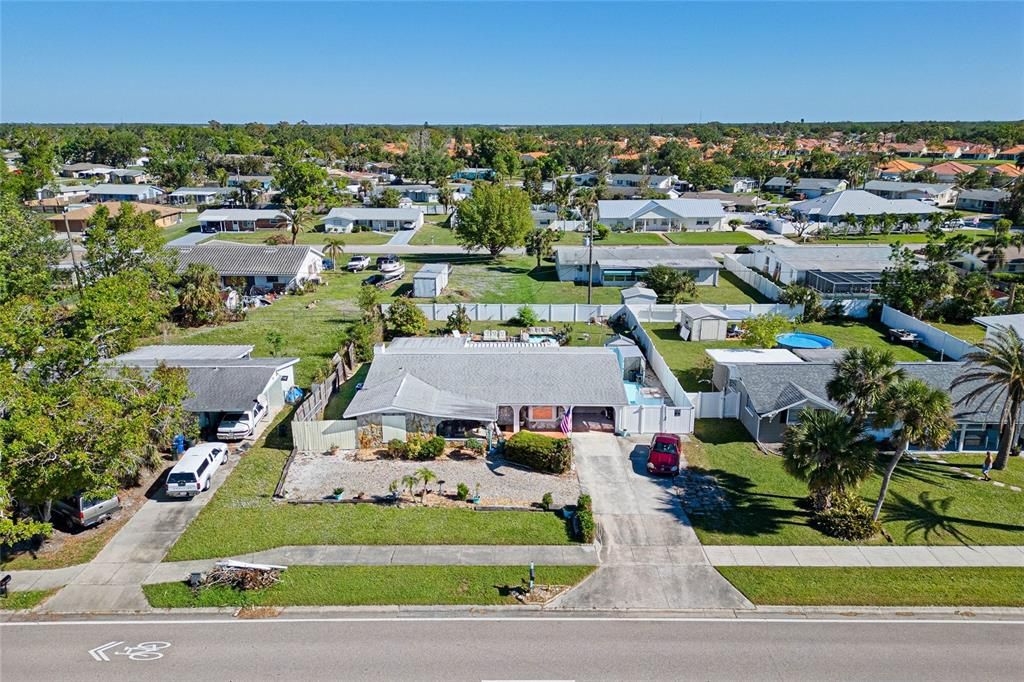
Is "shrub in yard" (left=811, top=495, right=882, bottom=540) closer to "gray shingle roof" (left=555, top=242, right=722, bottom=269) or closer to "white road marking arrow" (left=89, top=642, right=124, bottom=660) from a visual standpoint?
"white road marking arrow" (left=89, top=642, right=124, bottom=660)

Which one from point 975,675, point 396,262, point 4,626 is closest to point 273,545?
point 4,626

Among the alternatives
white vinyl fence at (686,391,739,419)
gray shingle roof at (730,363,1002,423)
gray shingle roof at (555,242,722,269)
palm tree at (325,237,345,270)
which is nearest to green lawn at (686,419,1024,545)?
gray shingle roof at (730,363,1002,423)

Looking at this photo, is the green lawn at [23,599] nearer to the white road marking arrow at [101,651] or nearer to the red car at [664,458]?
the white road marking arrow at [101,651]

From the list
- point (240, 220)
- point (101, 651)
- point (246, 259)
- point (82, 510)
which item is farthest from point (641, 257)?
point (240, 220)

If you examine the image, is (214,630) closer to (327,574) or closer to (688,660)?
(327,574)

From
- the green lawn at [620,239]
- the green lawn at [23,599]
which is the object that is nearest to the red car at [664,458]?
the green lawn at [23,599]

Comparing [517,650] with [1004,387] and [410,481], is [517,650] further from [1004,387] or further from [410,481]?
[1004,387]

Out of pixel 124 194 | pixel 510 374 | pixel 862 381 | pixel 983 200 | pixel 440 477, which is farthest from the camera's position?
pixel 124 194
